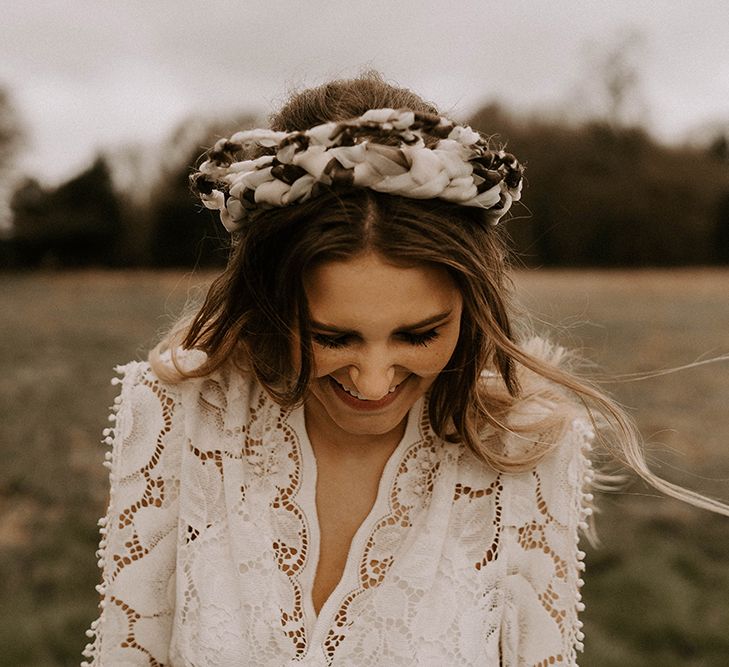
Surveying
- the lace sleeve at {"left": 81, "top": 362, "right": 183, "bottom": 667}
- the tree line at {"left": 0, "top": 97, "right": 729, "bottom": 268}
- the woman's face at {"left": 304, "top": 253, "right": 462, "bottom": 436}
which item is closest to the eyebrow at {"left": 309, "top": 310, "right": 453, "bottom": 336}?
the woman's face at {"left": 304, "top": 253, "right": 462, "bottom": 436}

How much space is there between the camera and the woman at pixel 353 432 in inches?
77.8

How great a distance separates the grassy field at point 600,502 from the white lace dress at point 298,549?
44 cm

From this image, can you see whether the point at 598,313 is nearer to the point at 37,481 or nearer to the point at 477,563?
the point at 37,481

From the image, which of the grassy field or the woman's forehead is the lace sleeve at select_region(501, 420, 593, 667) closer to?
the grassy field

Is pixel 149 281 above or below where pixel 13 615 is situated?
below

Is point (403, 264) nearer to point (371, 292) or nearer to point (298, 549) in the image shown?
point (371, 292)

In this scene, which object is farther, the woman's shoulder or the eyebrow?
the woman's shoulder

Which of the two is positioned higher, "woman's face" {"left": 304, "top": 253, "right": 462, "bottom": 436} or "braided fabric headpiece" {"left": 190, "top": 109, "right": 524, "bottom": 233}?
"braided fabric headpiece" {"left": 190, "top": 109, "right": 524, "bottom": 233}

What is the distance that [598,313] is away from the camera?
1317cm

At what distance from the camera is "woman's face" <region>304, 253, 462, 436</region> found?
76.7 inches

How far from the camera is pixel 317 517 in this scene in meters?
2.35

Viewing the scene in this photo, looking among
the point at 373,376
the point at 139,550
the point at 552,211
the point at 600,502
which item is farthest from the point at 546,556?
the point at 552,211

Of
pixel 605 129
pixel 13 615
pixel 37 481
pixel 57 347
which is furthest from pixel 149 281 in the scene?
pixel 13 615

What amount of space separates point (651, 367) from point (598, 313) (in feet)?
13.8
